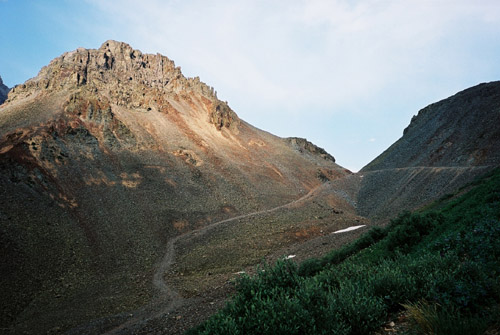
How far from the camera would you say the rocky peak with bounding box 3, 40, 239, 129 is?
2270 inches

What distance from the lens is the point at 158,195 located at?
40.2 metres

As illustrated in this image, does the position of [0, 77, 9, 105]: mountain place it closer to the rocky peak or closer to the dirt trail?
the rocky peak

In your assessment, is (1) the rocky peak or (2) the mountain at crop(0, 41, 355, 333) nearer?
(2) the mountain at crop(0, 41, 355, 333)

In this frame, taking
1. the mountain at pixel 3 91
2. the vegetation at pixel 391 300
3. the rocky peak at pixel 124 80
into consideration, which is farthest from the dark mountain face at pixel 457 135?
the mountain at pixel 3 91

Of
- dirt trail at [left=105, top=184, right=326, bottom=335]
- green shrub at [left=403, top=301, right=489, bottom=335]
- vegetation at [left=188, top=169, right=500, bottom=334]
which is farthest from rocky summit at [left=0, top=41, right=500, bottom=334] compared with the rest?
green shrub at [left=403, top=301, right=489, bottom=335]

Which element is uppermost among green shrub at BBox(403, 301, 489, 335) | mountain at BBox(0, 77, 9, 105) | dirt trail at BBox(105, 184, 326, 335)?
mountain at BBox(0, 77, 9, 105)

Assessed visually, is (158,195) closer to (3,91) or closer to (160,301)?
(160,301)

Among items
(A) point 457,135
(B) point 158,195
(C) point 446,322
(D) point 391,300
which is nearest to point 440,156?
(A) point 457,135

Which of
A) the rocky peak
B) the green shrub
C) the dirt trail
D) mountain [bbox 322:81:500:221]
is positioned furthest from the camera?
the rocky peak

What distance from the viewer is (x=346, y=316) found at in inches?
212

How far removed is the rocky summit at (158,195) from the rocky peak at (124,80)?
640 millimetres

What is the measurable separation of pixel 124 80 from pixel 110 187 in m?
51.7

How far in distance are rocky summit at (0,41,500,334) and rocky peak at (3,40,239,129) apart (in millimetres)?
640

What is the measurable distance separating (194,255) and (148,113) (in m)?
41.0
